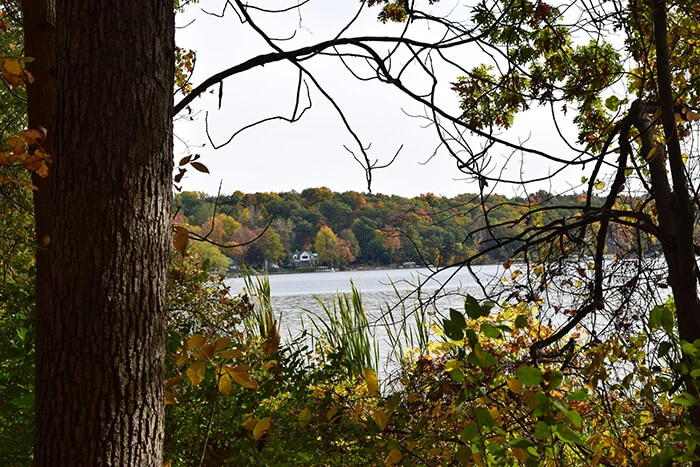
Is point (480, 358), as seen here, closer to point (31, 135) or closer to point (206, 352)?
point (206, 352)

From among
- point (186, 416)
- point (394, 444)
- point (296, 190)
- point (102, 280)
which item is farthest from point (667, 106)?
point (296, 190)

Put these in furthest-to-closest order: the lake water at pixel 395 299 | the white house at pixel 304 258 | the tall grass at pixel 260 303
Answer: the white house at pixel 304 258 → the tall grass at pixel 260 303 → the lake water at pixel 395 299

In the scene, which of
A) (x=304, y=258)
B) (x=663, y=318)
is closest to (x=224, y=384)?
(x=663, y=318)

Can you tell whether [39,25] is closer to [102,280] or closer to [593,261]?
[102,280]

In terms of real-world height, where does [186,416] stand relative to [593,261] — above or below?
below

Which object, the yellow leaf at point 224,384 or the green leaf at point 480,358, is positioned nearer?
the green leaf at point 480,358

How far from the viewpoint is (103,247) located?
1507mm

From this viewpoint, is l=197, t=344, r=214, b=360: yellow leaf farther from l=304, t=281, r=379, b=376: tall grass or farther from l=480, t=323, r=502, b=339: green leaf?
l=304, t=281, r=379, b=376: tall grass

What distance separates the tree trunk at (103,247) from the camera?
1494 mm

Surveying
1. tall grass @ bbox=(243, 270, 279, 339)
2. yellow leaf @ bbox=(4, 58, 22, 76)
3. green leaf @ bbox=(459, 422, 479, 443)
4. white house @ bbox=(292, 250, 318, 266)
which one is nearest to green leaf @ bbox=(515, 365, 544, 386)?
green leaf @ bbox=(459, 422, 479, 443)

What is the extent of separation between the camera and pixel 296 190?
38.8ft

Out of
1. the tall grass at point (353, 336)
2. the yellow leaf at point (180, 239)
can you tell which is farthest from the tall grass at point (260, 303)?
the yellow leaf at point (180, 239)

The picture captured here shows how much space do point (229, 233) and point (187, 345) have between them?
Answer: 10710 millimetres

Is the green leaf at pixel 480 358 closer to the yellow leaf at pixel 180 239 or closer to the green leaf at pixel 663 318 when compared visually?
the green leaf at pixel 663 318
